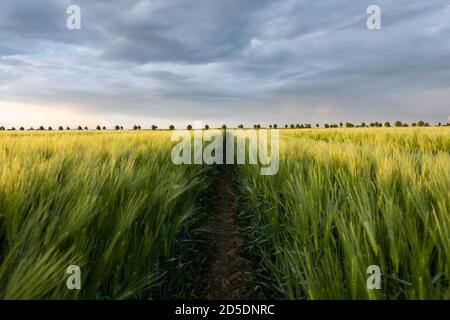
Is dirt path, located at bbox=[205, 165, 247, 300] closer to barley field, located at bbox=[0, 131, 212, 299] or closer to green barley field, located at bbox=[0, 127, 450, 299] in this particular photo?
green barley field, located at bbox=[0, 127, 450, 299]

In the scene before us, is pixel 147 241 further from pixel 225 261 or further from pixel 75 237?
pixel 225 261

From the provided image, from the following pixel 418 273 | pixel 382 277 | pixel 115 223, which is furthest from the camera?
pixel 115 223

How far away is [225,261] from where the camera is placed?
3.10 m

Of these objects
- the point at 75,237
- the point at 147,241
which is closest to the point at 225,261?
the point at 147,241

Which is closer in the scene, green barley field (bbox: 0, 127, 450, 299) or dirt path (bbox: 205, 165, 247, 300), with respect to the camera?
green barley field (bbox: 0, 127, 450, 299)

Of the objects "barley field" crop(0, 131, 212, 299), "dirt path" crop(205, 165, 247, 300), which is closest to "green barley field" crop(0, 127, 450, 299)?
"barley field" crop(0, 131, 212, 299)

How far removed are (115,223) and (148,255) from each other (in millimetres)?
230

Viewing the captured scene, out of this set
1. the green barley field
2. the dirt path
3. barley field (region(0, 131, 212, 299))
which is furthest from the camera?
the dirt path

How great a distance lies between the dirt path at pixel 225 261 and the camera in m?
2.56

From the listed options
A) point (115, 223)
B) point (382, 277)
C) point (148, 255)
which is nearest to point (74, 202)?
point (115, 223)

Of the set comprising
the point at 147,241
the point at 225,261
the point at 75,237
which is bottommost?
the point at 225,261

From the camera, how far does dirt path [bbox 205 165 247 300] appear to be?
2.56 metres
